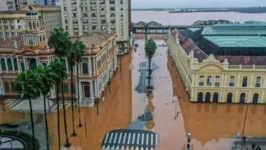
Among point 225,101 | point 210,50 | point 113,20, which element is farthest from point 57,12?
point 225,101

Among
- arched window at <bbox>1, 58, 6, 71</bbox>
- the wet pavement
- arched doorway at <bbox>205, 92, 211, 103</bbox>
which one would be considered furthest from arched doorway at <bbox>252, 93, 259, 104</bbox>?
arched window at <bbox>1, 58, 6, 71</bbox>

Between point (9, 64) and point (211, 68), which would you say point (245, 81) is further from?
point (9, 64)

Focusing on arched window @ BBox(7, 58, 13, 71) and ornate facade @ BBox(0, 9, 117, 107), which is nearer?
ornate facade @ BBox(0, 9, 117, 107)

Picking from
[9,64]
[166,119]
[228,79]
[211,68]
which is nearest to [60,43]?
[166,119]

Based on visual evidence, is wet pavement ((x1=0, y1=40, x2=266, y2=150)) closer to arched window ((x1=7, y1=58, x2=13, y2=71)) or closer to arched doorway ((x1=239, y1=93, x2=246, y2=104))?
arched doorway ((x1=239, y1=93, x2=246, y2=104))

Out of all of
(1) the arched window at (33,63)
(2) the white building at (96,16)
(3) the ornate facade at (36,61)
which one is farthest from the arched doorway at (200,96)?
(2) the white building at (96,16)

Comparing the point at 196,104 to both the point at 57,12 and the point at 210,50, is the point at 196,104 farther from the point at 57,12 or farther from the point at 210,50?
the point at 57,12
